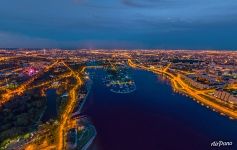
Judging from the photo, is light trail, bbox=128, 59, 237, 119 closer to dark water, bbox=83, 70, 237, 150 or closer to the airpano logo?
dark water, bbox=83, 70, 237, 150

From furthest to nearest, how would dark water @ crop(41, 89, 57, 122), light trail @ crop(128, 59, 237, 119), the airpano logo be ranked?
light trail @ crop(128, 59, 237, 119), dark water @ crop(41, 89, 57, 122), the airpano logo

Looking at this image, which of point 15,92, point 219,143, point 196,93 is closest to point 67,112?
point 15,92

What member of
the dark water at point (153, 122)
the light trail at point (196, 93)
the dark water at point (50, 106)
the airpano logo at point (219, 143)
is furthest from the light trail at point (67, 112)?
the light trail at point (196, 93)

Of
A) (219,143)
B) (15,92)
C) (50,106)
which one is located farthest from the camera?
(15,92)

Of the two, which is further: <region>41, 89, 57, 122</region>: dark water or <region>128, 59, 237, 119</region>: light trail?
<region>128, 59, 237, 119</region>: light trail

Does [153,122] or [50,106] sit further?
[50,106]

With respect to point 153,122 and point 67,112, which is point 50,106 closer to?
point 67,112

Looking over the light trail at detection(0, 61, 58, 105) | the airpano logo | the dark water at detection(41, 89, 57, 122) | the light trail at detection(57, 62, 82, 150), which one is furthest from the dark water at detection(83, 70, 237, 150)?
the light trail at detection(0, 61, 58, 105)

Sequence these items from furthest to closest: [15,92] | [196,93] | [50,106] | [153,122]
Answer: [196,93], [15,92], [50,106], [153,122]
